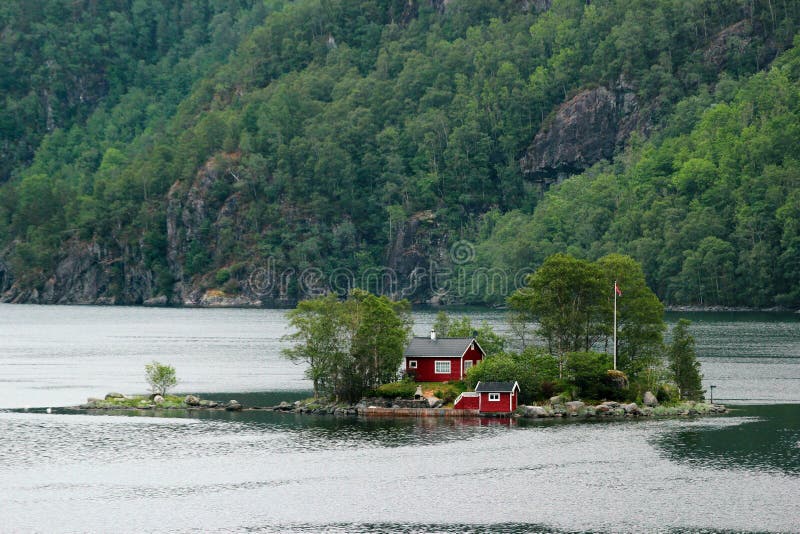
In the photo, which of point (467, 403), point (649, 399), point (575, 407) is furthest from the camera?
point (649, 399)

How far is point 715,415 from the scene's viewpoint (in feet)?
329

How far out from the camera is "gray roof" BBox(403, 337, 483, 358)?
103m

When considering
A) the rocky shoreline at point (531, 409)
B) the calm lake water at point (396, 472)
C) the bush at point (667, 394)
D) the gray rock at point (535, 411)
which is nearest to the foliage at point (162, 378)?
the calm lake water at point (396, 472)

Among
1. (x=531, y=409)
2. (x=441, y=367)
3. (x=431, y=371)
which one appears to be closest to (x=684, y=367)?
(x=531, y=409)

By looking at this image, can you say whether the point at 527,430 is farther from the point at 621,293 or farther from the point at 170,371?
the point at 170,371

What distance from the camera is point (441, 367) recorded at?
103m

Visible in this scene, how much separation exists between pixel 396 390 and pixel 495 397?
26.8ft

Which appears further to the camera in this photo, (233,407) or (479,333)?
(479,333)

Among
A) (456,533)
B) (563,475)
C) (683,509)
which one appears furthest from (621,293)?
(456,533)

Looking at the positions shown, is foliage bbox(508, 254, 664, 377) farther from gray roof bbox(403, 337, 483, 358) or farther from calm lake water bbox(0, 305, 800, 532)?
calm lake water bbox(0, 305, 800, 532)

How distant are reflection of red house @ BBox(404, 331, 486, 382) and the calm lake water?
23.2 ft

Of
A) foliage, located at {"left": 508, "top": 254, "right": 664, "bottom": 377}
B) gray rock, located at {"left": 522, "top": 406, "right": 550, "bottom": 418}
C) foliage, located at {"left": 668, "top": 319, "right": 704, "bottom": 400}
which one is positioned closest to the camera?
gray rock, located at {"left": 522, "top": 406, "right": 550, "bottom": 418}

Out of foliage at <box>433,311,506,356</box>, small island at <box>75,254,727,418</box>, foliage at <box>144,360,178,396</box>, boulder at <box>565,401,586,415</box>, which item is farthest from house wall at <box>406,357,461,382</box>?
foliage at <box>144,360,178,396</box>

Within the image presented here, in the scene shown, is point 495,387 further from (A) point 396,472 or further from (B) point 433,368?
(A) point 396,472
